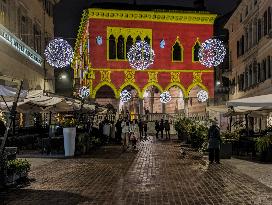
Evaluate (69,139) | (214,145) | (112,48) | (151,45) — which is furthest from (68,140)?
(151,45)

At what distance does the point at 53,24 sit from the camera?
1470 inches

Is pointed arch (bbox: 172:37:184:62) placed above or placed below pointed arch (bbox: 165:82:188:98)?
above

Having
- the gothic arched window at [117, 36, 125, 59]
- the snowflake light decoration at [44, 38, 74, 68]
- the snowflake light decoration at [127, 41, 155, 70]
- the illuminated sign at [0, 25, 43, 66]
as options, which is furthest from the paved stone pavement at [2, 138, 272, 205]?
the gothic arched window at [117, 36, 125, 59]

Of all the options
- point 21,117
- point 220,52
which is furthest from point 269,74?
point 21,117

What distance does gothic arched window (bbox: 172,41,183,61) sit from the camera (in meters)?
39.9

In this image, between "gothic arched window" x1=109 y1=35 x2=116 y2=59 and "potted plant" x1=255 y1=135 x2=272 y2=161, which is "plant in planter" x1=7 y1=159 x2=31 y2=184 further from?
"gothic arched window" x1=109 y1=35 x2=116 y2=59

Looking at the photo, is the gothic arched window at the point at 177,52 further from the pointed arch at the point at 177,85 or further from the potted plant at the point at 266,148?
the potted plant at the point at 266,148

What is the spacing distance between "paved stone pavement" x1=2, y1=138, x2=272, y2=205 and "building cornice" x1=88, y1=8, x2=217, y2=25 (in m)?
25.5

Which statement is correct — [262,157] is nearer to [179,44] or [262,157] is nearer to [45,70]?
[45,70]

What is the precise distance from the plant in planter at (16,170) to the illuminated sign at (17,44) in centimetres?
981

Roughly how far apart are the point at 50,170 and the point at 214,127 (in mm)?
5805

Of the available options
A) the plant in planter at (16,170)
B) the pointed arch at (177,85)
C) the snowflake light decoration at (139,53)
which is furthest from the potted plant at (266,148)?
the pointed arch at (177,85)

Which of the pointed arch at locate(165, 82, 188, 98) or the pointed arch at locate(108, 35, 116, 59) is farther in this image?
the pointed arch at locate(165, 82, 188, 98)

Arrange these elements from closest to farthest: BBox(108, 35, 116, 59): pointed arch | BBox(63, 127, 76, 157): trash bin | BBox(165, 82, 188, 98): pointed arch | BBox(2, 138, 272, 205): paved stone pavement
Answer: BBox(2, 138, 272, 205): paved stone pavement, BBox(63, 127, 76, 157): trash bin, BBox(108, 35, 116, 59): pointed arch, BBox(165, 82, 188, 98): pointed arch
